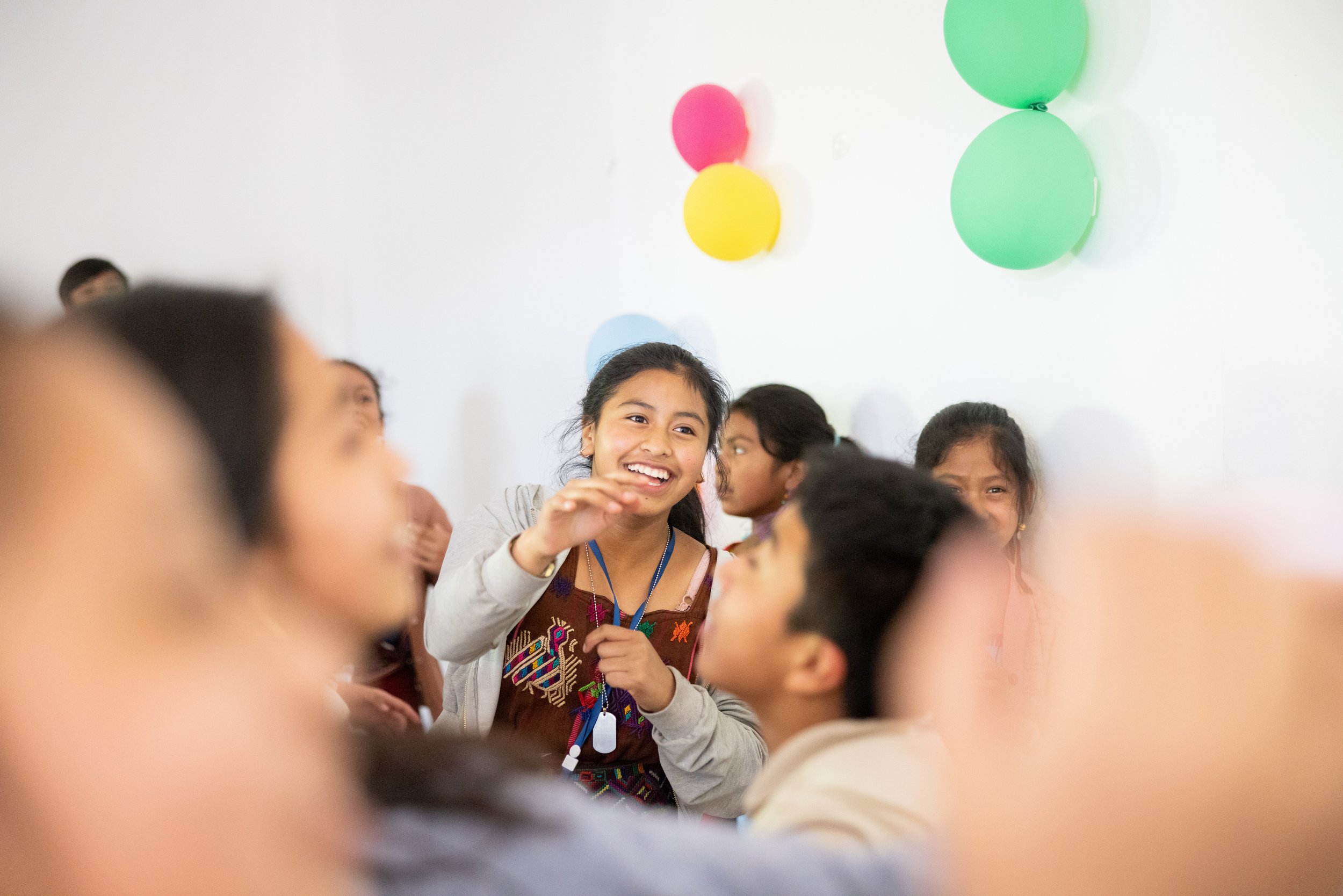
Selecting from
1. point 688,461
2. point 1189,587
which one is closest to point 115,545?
point 1189,587

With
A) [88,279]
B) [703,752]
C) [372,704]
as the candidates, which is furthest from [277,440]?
[88,279]

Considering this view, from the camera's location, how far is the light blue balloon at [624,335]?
8.66 ft

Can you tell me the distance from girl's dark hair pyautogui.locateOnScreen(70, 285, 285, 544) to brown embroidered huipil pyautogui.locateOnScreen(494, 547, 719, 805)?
3.16 feet

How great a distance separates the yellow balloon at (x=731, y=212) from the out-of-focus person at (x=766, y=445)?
45 centimetres

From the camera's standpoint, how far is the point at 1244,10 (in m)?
1.50

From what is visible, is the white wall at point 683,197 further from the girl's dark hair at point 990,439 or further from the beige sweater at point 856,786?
the beige sweater at point 856,786

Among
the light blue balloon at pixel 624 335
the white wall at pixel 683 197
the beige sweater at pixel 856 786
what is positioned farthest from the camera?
the light blue balloon at pixel 624 335

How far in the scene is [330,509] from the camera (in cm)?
63

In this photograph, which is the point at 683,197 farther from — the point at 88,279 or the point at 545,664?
the point at 545,664

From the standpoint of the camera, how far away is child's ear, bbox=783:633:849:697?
42.1 inches

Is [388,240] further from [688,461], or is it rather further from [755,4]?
[688,461]

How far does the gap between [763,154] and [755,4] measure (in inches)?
16.7

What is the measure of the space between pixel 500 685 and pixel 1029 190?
123cm

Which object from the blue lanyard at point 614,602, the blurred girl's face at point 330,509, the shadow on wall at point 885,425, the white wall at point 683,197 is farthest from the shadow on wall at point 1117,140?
the blurred girl's face at point 330,509
